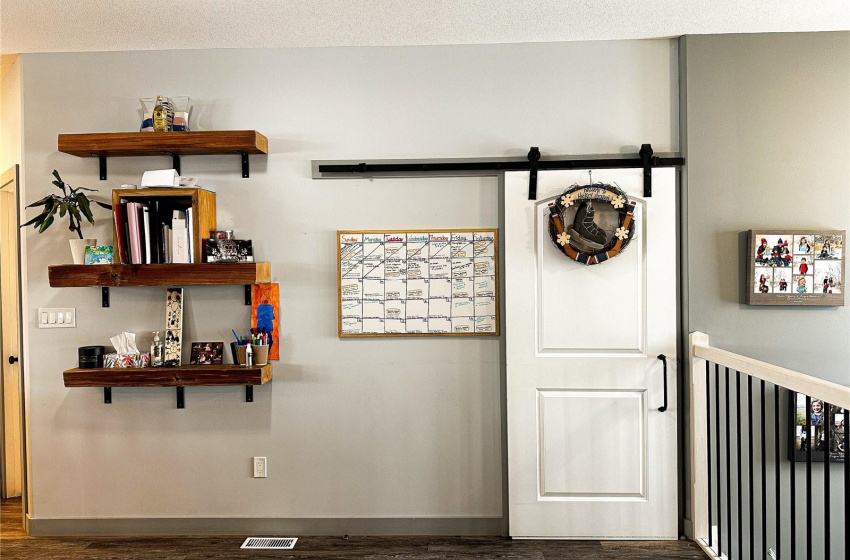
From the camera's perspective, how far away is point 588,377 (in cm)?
322

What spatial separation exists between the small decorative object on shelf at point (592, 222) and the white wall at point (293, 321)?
35cm

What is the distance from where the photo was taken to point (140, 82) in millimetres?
3305

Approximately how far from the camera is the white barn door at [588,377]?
3188mm

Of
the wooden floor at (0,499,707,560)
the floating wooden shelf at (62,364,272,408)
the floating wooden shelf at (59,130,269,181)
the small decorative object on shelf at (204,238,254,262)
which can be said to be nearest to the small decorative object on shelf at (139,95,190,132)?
the floating wooden shelf at (59,130,269,181)

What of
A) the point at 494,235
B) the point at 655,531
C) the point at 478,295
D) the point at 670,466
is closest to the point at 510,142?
the point at 494,235

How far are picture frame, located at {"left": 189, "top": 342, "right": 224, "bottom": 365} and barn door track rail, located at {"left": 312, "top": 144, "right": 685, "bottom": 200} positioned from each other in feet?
3.32

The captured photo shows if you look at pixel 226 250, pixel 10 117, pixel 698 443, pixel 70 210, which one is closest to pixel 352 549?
pixel 226 250

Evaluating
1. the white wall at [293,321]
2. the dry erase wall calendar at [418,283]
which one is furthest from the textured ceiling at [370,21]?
the dry erase wall calendar at [418,283]

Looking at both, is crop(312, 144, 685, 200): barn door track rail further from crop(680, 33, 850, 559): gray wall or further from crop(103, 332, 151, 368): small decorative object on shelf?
crop(103, 332, 151, 368): small decorative object on shelf

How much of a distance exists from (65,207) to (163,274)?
56cm

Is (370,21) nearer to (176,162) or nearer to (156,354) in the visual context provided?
(176,162)

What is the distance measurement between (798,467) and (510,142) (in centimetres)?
213

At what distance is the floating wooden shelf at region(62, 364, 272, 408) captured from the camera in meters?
3.12

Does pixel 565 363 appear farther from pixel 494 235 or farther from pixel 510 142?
pixel 510 142
